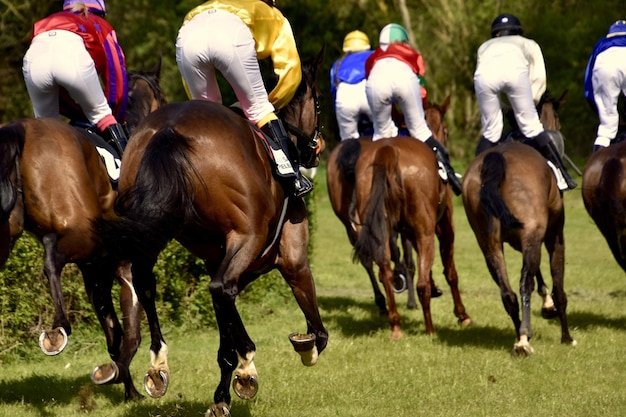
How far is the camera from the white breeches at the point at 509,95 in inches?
359

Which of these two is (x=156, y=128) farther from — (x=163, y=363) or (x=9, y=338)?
(x=9, y=338)

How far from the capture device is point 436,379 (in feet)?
24.1

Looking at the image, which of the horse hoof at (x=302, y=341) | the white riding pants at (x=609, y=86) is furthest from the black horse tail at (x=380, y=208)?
the horse hoof at (x=302, y=341)

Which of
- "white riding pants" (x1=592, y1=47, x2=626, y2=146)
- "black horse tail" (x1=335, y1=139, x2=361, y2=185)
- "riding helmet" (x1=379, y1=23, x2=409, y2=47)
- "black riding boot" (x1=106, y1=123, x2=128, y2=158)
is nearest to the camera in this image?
"black riding boot" (x1=106, y1=123, x2=128, y2=158)

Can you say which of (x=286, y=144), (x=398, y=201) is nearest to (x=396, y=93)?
(x=398, y=201)

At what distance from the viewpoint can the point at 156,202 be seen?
4859mm

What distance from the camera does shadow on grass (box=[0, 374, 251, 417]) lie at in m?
6.34

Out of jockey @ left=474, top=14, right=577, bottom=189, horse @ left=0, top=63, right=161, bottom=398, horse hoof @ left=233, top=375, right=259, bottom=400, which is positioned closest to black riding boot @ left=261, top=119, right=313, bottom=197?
horse hoof @ left=233, top=375, right=259, bottom=400

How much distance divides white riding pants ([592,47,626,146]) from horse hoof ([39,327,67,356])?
5.90m

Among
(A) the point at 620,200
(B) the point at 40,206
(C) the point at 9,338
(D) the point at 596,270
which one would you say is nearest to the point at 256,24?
(B) the point at 40,206

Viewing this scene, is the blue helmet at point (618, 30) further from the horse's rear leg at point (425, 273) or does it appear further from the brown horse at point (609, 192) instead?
the horse's rear leg at point (425, 273)

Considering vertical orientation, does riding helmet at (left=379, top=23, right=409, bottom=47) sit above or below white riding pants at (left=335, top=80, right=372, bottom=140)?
above

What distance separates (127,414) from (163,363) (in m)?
1.09

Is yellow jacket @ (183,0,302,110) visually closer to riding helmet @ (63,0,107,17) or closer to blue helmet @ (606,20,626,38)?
riding helmet @ (63,0,107,17)
